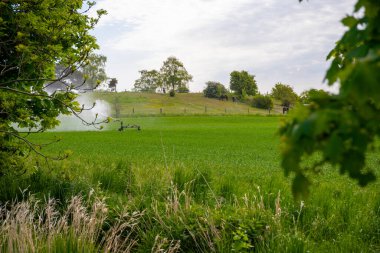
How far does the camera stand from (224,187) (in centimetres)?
902

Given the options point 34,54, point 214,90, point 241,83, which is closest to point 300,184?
point 34,54

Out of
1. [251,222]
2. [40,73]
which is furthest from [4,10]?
[251,222]

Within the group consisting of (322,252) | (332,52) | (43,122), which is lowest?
(322,252)

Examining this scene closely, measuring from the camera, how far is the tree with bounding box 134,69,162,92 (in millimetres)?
130988

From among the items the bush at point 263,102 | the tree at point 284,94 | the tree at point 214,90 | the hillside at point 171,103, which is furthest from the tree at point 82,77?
the tree at point 284,94

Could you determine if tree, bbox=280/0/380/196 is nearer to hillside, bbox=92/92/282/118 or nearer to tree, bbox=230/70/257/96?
hillside, bbox=92/92/282/118

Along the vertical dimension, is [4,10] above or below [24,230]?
above

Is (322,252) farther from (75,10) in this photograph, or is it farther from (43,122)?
(75,10)

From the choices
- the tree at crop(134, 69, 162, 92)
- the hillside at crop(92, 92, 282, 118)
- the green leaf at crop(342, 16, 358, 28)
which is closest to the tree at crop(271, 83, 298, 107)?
the hillside at crop(92, 92, 282, 118)

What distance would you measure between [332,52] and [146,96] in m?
112

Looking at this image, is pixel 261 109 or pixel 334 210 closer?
pixel 334 210

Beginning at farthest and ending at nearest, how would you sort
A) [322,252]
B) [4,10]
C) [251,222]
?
[4,10]
[251,222]
[322,252]

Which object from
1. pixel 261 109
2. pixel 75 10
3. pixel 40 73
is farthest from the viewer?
pixel 261 109

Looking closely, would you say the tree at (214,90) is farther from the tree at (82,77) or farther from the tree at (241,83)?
the tree at (82,77)
